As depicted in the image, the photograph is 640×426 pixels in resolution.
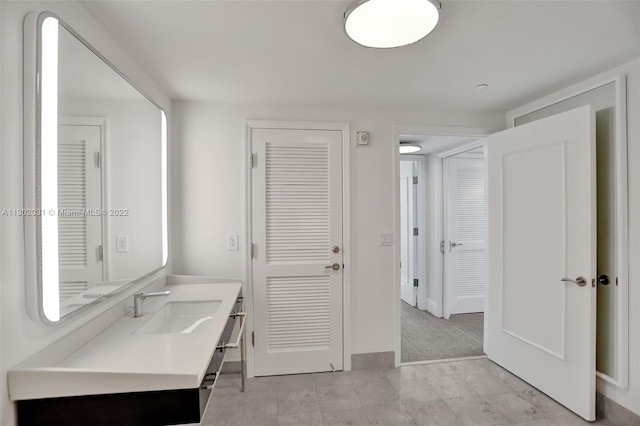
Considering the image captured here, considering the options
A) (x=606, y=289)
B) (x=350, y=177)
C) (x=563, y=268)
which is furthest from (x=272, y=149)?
(x=606, y=289)

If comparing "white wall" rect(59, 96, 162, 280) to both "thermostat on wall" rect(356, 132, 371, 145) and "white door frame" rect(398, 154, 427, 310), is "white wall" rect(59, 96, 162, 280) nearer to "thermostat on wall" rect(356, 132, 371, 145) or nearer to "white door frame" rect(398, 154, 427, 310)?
"thermostat on wall" rect(356, 132, 371, 145)

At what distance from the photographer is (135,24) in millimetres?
1399

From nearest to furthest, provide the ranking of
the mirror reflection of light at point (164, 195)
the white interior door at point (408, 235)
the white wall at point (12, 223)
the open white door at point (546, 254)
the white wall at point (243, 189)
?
the white wall at point (12, 223)
the open white door at point (546, 254)
the mirror reflection of light at point (164, 195)
the white wall at point (243, 189)
the white interior door at point (408, 235)

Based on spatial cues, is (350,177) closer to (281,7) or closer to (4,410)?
(281,7)

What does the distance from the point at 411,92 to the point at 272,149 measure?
116 centimetres

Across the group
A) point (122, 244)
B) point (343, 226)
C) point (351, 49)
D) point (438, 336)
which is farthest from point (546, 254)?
point (122, 244)

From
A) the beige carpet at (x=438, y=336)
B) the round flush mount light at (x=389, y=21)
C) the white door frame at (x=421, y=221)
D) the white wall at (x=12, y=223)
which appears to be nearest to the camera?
the white wall at (x=12, y=223)

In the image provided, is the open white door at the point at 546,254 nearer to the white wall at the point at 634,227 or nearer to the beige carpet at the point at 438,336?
the white wall at the point at 634,227

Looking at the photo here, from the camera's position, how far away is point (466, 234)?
13.2 feet

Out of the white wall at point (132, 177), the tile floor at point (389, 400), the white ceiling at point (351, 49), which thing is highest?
the white ceiling at point (351, 49)

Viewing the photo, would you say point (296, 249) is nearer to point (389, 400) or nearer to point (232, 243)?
point (232, 243)

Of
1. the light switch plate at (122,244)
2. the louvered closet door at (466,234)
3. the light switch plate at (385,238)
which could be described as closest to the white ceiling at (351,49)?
the light switch plate at (122,244)

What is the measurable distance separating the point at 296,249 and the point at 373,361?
1174mm

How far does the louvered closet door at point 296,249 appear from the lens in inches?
96.6
